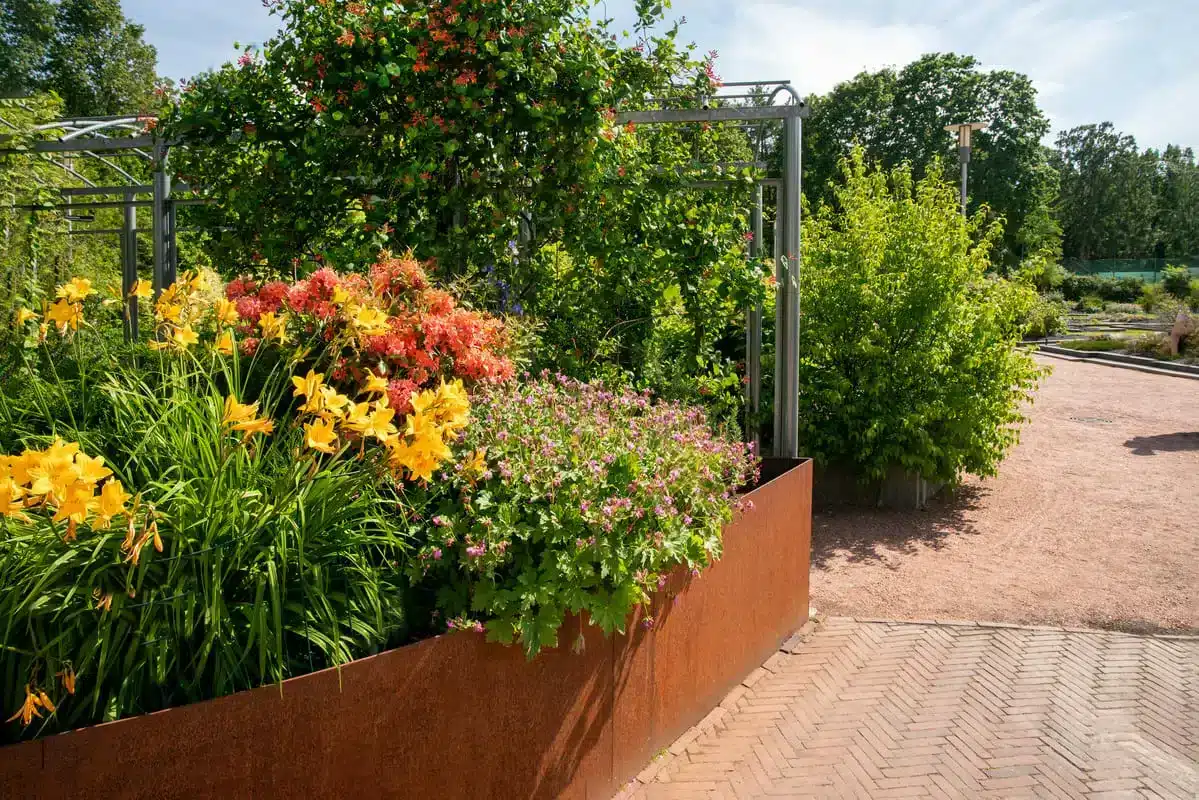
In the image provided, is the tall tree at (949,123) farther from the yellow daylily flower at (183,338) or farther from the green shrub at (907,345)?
the yellow daylily flower at (183,338)

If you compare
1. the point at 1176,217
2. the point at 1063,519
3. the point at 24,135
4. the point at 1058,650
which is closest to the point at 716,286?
the point at 1058,650

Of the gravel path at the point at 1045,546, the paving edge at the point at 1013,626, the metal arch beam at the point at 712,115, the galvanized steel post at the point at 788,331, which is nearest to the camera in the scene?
the metal arch beam at the point at 712,115

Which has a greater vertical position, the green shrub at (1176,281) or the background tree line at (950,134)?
the background tree line at (950,134)

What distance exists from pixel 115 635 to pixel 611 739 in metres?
1.73

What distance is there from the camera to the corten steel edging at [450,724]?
78.3 inches

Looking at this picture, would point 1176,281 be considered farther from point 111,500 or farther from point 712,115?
point 111,500

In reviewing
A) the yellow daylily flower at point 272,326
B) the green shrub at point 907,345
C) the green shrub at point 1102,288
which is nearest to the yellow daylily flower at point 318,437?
the yellow daylily flower at point 272,326

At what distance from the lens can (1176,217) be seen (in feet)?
190

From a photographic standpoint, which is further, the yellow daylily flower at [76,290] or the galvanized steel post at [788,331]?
the galvanized steel post at [788,331]

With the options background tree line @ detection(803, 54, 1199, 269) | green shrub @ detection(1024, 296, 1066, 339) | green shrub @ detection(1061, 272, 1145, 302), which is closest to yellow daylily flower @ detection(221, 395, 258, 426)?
green shrub @ detection(1024, 296, 1066, 339)

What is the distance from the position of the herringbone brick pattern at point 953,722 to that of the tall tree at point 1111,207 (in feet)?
185

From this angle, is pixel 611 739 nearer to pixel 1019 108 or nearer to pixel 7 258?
pixel 7 258

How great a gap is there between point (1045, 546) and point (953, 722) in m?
3.25

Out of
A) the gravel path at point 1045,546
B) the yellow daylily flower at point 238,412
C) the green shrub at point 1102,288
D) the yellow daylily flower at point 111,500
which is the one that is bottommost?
the gravel path at point 1045,546
